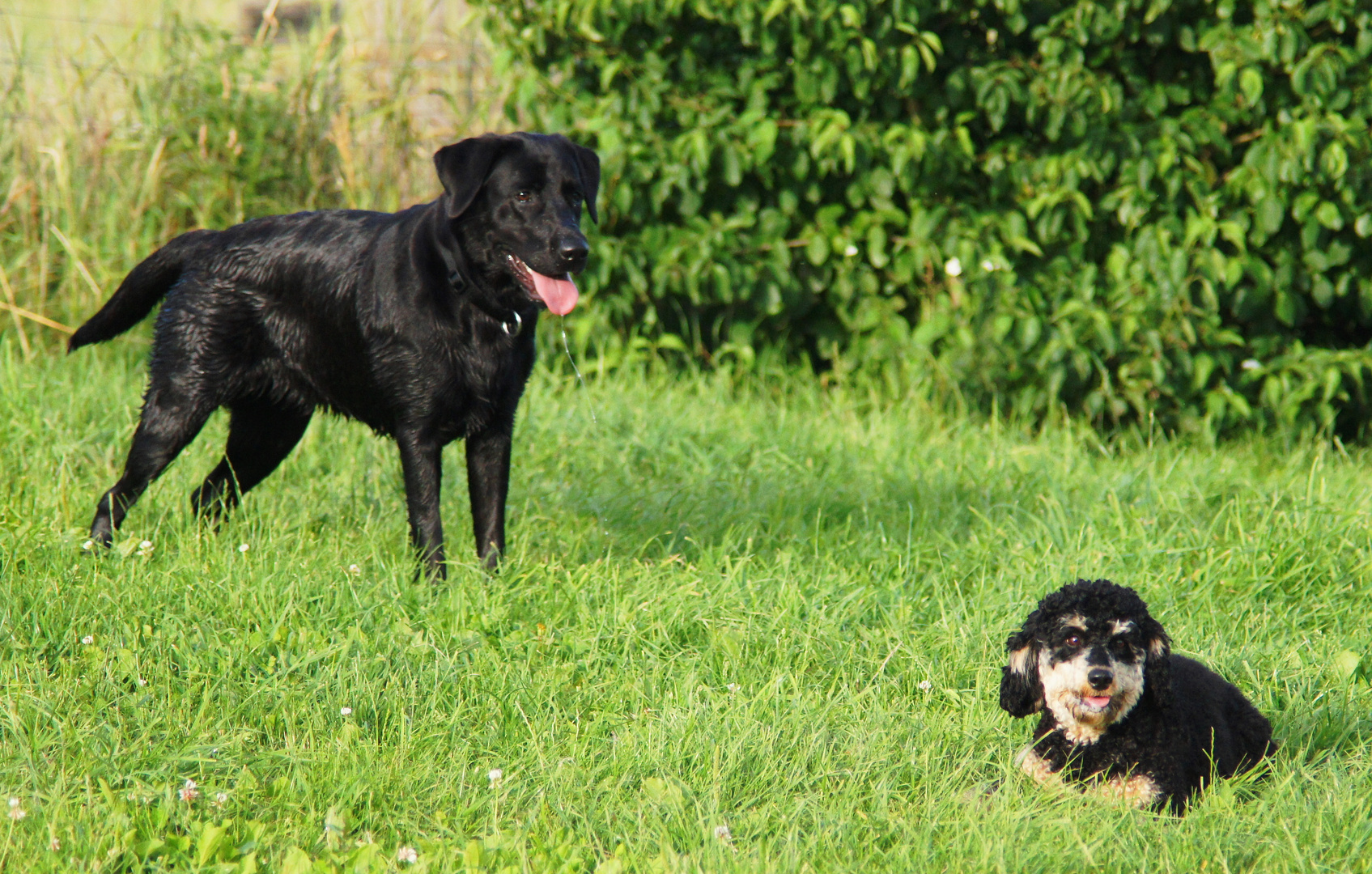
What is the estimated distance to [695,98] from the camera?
6.14m

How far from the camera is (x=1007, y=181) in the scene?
239 inches

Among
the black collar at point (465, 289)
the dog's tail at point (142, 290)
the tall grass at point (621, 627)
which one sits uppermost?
the black collar at point (465, 289)

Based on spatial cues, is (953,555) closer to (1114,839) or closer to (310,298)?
(1114,839)

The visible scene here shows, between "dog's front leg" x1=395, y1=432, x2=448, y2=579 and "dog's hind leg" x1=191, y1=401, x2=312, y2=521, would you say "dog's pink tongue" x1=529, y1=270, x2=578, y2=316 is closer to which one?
"dog's front leg" x1=395, y1=432, x2=448, y2=579

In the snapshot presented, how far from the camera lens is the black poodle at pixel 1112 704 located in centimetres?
262

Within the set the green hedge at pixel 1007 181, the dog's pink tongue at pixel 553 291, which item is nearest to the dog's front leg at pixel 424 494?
the dog's pink tongue at pixel 553 291

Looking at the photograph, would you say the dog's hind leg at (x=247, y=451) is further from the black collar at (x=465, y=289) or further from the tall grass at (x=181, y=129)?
the tall grass at (x=181, y=129)

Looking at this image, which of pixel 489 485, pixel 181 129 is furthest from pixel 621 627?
pixel 181 129

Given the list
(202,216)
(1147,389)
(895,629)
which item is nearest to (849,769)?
(895,629)

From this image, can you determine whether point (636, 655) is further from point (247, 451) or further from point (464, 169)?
point (247, 451)

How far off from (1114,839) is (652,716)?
1.09 metres

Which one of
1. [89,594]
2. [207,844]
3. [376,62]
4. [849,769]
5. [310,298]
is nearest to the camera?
[207,844]

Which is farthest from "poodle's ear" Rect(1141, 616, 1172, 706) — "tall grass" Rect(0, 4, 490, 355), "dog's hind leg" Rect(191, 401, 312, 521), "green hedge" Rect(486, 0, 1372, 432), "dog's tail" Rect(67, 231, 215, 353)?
"tall grass" Rect(0, 4, 490, 355)

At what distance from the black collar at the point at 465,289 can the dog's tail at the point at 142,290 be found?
3.37 feet
